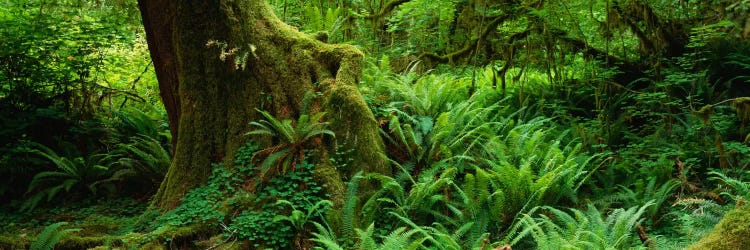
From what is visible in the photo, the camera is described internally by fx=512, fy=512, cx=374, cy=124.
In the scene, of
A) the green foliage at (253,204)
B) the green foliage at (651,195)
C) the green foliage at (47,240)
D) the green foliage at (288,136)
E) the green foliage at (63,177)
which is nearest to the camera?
the green foliage at (47,240)

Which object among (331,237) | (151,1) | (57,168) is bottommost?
(331,237)

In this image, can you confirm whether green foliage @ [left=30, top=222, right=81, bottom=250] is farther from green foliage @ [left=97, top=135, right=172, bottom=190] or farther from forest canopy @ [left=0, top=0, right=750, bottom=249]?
green foliage @ [left=97, top=135, right=172, bottom=190]

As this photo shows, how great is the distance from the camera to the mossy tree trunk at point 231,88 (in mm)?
5094

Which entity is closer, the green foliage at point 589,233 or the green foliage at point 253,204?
the green foliage at point 589,233

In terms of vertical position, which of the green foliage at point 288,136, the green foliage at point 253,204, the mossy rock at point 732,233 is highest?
the green foliage at point 288,136

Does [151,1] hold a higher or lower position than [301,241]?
higher

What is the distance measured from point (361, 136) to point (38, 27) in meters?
4.72

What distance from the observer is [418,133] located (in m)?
5.67

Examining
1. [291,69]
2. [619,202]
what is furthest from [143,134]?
[619,202]

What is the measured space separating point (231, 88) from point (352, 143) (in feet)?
4.50

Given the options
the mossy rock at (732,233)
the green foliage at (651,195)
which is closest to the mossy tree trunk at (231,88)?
the green foliage at (651,195)

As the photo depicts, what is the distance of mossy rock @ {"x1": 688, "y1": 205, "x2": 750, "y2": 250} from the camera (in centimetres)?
238

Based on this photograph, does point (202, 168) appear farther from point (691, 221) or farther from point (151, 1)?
point (691, 221)

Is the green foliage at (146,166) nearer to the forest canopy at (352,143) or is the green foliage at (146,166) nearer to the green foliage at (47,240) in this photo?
the forest canopy at (352,143)
